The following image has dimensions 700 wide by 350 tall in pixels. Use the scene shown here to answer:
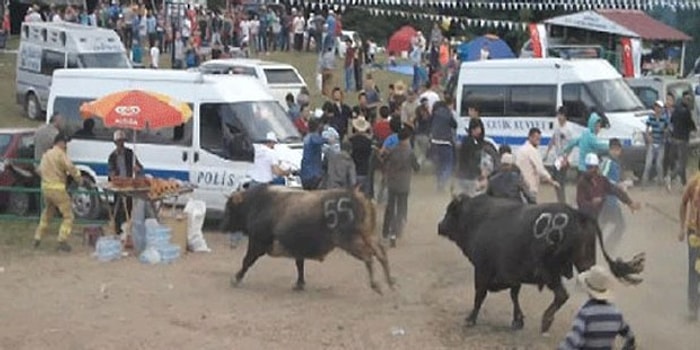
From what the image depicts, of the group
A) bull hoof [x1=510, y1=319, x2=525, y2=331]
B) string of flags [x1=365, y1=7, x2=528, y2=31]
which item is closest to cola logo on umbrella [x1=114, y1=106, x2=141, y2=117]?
bull hoof [x1=510, y1=319, x2=525, y2=331]

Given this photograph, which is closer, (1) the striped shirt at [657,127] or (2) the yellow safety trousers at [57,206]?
(2) the yellow safety trousers at [57,206]

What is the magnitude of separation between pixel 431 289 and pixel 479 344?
2701mm

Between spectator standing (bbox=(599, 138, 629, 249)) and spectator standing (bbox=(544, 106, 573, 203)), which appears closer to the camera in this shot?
spectator standing (bbox=(599, 138, 629, 249))

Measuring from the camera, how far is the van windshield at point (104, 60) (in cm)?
3058

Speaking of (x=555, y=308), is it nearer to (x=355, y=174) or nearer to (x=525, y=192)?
(x=525, y=192)

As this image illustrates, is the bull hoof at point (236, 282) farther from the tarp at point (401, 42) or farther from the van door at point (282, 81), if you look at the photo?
the tarp at point (401, 42)

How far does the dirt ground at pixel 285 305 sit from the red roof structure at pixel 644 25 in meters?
24.4

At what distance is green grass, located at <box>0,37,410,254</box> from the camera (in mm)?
17953

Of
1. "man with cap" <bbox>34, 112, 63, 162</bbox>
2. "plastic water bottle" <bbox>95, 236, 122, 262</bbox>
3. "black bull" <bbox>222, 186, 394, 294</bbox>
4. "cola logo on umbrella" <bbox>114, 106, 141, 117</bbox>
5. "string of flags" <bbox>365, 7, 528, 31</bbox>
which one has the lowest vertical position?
"plastic water bottle" <bbox>95, 236, 122, 262</bbox>

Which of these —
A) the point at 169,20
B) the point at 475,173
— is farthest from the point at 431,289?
the point at 169,20

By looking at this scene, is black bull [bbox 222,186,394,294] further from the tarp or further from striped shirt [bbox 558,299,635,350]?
the tarp

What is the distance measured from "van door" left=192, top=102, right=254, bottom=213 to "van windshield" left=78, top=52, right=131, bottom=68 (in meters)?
12.4

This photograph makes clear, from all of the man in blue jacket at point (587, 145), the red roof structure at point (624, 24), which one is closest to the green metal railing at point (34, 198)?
the man in blue jacket at point (587, 145)

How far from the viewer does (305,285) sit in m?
14.9
